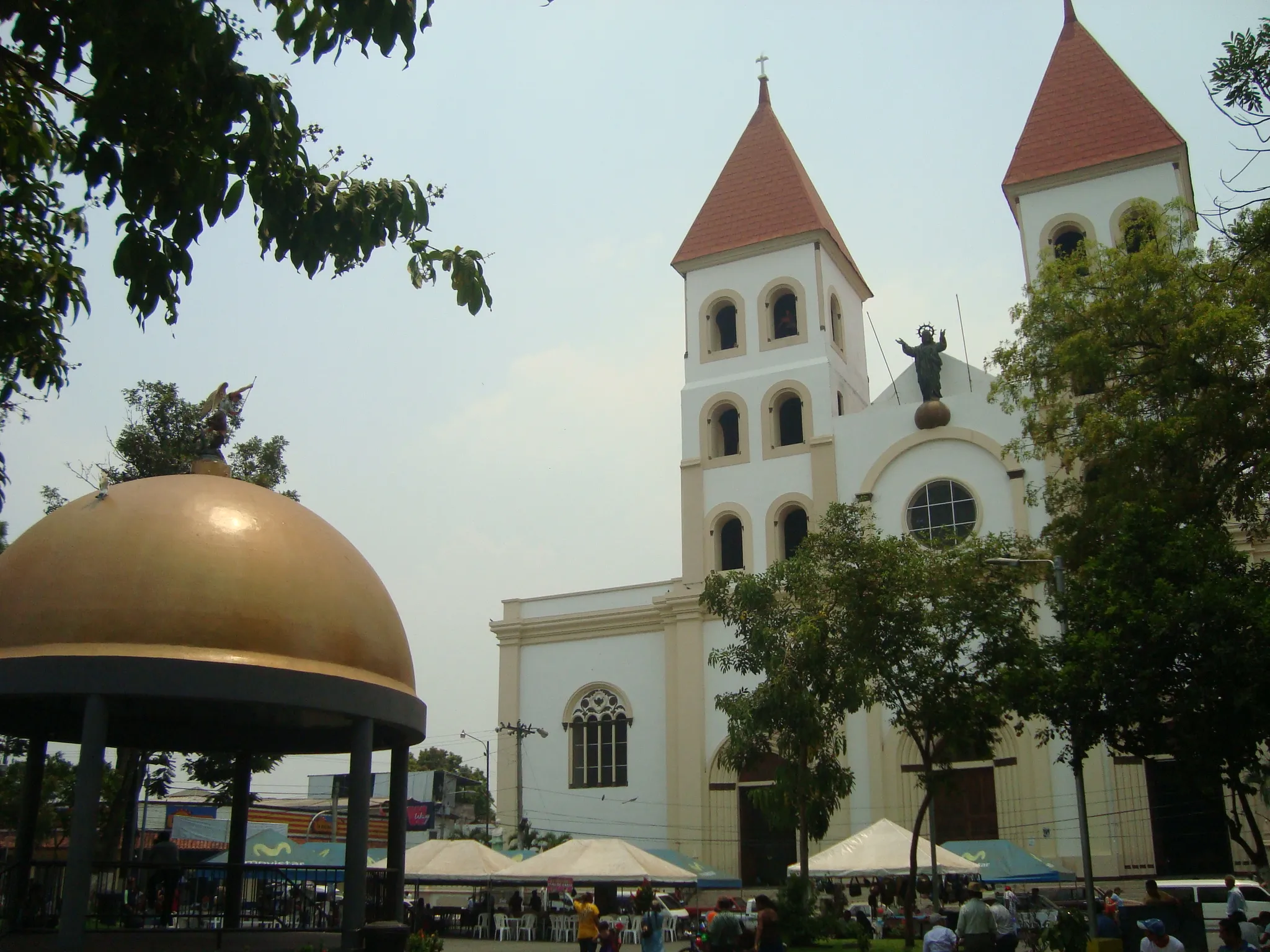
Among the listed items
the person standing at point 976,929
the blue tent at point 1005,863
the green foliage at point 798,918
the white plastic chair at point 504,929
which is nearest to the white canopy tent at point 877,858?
the blue tent at point 1005,863

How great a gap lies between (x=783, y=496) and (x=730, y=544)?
7.82 ft

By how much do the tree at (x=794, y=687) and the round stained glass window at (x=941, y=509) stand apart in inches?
390

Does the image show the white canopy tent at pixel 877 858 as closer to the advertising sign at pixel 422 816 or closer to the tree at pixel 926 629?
the tree at pixel 926 629

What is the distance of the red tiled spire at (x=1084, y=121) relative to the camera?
1353 inches

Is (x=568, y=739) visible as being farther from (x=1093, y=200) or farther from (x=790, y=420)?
(x=1093, y=200)

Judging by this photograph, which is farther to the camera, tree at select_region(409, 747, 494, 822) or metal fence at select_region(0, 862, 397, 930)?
tree at select_region(409, 747, 494, 822)

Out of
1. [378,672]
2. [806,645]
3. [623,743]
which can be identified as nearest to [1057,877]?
[806,645]

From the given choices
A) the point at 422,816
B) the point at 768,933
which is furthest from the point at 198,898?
the point at 422,816

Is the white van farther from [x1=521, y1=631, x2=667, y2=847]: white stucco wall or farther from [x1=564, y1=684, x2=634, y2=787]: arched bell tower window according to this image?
[x1=564, y1=684, x2=634, y2=787]: arched bell tower window

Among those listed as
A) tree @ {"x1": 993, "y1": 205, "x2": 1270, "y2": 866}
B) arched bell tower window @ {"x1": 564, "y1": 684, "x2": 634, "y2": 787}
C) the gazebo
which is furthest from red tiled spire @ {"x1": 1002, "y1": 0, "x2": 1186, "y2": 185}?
the gazebo

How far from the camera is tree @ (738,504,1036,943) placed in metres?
20.0

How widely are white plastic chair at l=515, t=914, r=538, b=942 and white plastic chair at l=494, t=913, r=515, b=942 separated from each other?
0.58ft

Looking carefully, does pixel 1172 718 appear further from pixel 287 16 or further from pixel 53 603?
pixel 287 16

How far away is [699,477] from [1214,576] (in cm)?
2120
